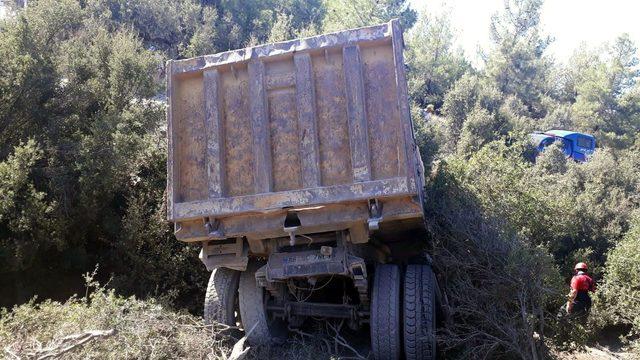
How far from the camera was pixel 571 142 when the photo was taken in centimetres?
2319

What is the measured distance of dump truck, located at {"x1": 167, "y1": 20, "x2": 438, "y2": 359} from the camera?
17.2 ft

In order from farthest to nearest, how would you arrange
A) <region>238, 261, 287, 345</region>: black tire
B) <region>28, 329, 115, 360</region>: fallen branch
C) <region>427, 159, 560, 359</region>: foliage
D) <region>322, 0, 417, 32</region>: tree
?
1. <region>322, 0, 417, 32</region>: tree
2. <region>238, 261, 287, 345</region>: black tire
3. <region>427, 159, 560, 359</region>: foliage
4. <region>28, 329, 115, 360</region>: fallen branch

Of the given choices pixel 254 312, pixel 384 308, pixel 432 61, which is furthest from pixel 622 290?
pixel 432 61

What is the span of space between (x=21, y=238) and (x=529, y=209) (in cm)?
747

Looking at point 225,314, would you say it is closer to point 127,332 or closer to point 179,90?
point 127,332

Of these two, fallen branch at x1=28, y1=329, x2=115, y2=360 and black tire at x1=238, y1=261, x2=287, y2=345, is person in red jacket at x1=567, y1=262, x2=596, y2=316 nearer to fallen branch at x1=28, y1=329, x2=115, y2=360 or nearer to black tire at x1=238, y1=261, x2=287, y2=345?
black tire at x1=238, y1=261, x2=287, y2=345

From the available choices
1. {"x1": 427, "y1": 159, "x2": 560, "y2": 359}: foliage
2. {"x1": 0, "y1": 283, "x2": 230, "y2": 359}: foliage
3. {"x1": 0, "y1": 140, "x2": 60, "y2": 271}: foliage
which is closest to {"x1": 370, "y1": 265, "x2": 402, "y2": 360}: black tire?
{"x1": 427, "y1": 159, "x2": 560, "y2": 359}: foliage

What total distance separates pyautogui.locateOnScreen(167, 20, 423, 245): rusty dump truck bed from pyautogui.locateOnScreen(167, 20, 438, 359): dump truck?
0.03 ft

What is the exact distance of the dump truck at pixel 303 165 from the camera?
17.2ft

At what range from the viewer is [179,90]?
19.0ft

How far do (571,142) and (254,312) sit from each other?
67.1ft

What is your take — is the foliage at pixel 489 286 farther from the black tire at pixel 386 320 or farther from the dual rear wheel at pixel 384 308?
the black tire at pixel 386 320

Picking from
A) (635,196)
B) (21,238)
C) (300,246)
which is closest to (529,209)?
(300,246)

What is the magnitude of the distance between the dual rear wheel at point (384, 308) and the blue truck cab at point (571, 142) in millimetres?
16302
